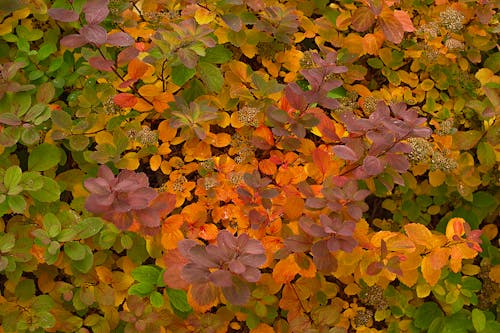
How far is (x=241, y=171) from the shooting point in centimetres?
158

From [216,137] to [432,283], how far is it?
0.64m

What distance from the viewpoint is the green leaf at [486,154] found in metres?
1.65

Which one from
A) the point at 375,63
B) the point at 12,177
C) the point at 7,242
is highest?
the point at 375,63

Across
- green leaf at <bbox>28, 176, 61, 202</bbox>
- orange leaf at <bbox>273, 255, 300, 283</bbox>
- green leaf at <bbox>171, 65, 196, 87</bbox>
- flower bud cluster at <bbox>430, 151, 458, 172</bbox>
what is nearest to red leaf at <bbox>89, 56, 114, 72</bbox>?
green leaf at <bbox>171, 65, 196, 87</bbox>

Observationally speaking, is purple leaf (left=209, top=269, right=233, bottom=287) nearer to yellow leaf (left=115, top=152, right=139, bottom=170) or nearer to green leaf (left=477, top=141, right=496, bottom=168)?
yellow leaf (left=115, top=152, right=139, bottom=170)

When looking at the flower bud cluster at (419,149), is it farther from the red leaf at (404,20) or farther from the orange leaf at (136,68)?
the orange leaf at (136,68)

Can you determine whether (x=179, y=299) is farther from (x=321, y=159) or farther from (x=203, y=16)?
(x=203, y=16)

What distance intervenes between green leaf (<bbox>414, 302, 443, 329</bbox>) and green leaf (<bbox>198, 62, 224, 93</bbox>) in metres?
0.78

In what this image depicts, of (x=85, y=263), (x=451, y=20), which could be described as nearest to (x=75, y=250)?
(x=85, y=263)

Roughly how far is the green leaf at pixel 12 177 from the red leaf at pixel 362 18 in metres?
0.95

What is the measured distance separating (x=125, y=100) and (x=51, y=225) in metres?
0.36

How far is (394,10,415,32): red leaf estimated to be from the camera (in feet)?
5.64

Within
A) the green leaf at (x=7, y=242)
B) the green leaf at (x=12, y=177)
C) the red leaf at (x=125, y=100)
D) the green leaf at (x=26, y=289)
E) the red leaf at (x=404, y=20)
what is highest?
the red leaf at (x=404, y=20)

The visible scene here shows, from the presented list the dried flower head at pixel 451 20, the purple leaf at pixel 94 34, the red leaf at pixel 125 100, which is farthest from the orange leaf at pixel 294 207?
the dried flower head at pixel 451 20
